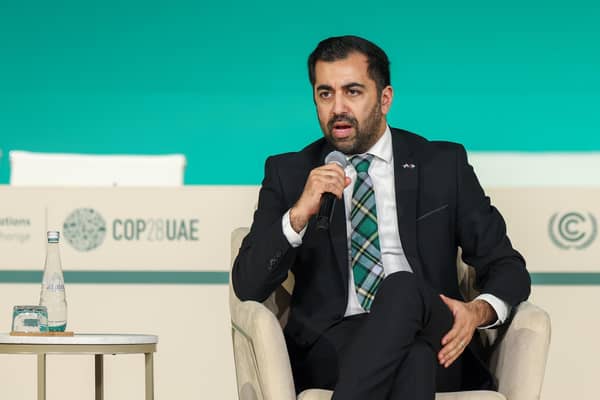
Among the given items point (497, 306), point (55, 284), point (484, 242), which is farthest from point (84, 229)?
point (497, 306)

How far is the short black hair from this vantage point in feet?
8.30

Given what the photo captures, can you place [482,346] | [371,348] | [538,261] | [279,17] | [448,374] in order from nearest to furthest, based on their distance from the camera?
[371,348] → [448,374] → [482,346] → [538,261] → [279,17]

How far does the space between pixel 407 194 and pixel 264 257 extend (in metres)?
0.43

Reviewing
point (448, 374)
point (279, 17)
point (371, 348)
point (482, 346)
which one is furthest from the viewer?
point (279, 17)

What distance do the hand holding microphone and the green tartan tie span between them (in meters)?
0.19

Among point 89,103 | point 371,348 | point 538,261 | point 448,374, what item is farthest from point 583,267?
point 89,103

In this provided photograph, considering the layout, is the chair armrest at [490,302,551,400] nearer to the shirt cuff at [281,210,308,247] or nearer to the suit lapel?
the suit lapel

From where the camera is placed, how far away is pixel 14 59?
732cm

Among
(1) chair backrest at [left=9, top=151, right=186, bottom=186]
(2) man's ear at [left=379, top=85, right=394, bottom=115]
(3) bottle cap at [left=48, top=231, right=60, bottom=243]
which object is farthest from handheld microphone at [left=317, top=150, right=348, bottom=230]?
(1) chair backrest at [left=9, top=151, right=186, bottom=186]

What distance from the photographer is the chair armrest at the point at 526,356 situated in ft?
7.48

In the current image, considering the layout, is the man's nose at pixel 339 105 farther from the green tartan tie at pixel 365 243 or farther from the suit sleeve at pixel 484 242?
the suit sleeve at pixel 484 242

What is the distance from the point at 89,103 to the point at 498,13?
3.00 metres

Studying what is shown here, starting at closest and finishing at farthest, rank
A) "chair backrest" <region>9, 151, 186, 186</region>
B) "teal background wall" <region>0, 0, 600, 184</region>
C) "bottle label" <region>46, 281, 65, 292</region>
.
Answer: "bottle label" <region>46, 281, 65, 292</region> < "chair backrest" <region>9, 151, 186, 186</region> < "teal background wall" <region>0, 0, 600, 184</region>

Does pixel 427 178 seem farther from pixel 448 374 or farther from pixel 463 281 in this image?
pixel 448 374
